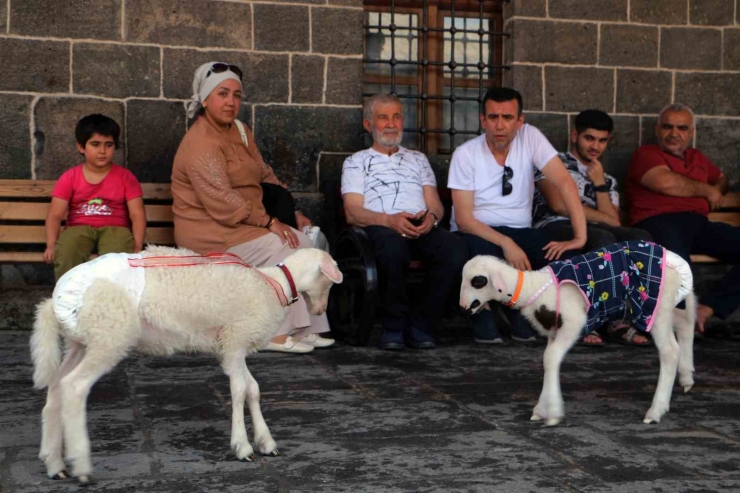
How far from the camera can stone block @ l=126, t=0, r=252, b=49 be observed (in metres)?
7.42

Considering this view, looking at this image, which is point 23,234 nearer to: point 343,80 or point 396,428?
point 343,80

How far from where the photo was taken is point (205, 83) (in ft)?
20.8

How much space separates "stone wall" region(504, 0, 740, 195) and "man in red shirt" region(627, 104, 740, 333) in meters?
0.65

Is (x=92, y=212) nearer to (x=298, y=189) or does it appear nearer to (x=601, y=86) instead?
(x=298, y=189)

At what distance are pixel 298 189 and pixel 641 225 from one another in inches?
105

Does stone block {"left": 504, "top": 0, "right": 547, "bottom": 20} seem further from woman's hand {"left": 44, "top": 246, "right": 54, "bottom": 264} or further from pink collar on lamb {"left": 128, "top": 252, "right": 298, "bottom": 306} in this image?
pink collar on lamb {"left": 128, "top": 252, "right": 298, "bottom": 306}

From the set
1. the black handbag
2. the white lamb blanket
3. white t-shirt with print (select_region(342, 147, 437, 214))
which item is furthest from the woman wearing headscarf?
the white lamb blanket

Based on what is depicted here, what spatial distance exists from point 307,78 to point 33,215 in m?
2.34

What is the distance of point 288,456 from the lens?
3.74 m

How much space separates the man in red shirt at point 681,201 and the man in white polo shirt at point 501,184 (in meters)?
1.13

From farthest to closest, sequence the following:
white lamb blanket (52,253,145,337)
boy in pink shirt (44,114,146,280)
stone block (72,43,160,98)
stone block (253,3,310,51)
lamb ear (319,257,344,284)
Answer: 1. stone block (253,3,310,51)
2. stone block (72,43,160,98)
3. boy in pink shirt (44,114,146,280)
4. lamb ear (319,257,344,284)
5. white lamb blanket (52,253,145,337)

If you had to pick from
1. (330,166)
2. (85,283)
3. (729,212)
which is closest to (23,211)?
(330,166)

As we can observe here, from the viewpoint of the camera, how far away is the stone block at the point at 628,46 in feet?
27.3

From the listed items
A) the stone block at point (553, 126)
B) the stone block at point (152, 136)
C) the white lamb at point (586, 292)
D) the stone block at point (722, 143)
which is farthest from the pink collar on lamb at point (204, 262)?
the stone block at point (722, 143)
